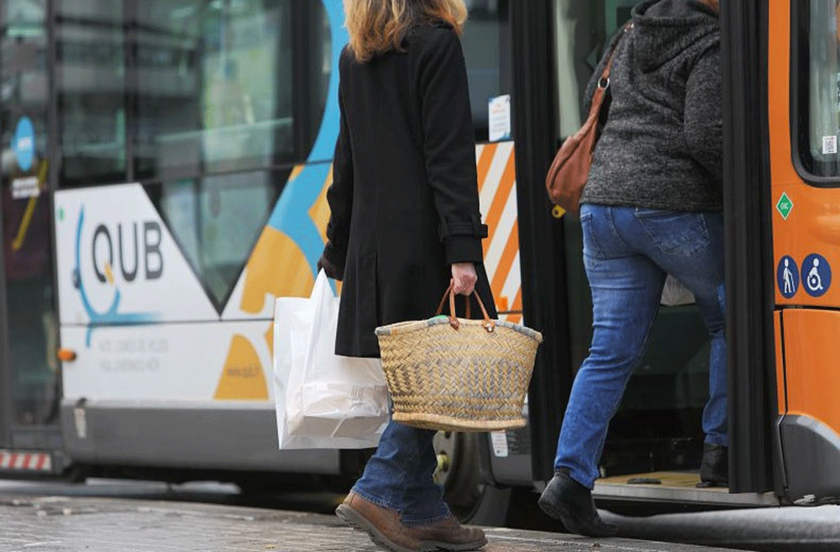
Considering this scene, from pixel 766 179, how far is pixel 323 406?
1.50 m

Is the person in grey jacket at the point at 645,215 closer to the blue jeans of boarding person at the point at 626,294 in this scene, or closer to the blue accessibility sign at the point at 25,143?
the blue jeans of boarding person at the point at 626,294

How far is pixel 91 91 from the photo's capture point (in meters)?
9.49

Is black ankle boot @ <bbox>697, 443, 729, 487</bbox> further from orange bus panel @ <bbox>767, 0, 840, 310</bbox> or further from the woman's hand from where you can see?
the woman's hand

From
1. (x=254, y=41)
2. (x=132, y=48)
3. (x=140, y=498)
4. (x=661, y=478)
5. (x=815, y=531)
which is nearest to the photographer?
(x=661, y=478)

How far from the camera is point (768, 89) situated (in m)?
5.83

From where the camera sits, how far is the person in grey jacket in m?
6.02

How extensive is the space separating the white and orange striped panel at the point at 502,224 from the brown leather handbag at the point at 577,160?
56 centimetres

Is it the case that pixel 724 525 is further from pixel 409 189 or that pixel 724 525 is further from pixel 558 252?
pixel 409 189

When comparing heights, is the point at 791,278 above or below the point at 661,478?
above

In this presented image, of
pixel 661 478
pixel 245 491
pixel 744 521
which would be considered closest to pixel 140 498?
pixel 245 491

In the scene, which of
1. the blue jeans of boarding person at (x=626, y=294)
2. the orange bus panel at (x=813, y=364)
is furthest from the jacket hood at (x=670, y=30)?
the orange bus panel at (x=813, y=364)

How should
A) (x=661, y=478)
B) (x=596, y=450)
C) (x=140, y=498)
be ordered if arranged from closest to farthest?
(x=596, y=450), (x=661, y=478), (x=140, y=498)

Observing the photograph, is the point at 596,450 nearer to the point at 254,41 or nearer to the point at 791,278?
the point at 791,278

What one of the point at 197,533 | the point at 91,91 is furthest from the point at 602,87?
the point at 91,91
